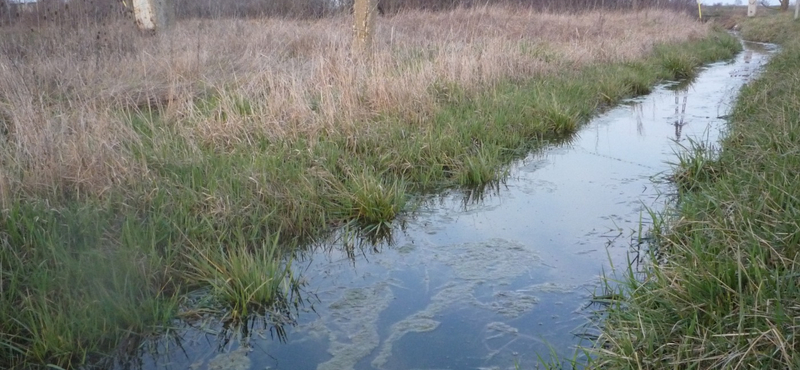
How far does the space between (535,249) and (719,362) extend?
67.1 inches

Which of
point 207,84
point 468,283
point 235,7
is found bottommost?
point 468,283

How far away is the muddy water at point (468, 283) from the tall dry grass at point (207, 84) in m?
1.38

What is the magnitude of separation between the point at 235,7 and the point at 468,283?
13603 millimetres

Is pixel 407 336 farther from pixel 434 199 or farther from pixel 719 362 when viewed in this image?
pixel 434 199

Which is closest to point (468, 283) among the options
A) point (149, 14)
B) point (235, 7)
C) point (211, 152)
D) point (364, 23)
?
point (211, 152)

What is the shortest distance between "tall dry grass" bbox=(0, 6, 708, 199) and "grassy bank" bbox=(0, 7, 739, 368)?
0.03 meters

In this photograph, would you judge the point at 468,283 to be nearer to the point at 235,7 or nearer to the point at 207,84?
the point at 207,84

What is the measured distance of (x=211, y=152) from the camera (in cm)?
480

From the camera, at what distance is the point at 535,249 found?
3.97m

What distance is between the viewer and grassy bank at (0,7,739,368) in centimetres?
319

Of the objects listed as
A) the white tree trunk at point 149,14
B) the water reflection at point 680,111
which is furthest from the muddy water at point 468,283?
the white tree trunk at point 149,14

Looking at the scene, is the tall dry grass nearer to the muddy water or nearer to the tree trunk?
the tree trunk

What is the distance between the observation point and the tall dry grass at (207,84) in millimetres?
4105

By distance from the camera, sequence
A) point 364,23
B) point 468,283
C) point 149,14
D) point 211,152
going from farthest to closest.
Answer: point 149,14 < point 364,23 < point 211,152 < point 468,283
